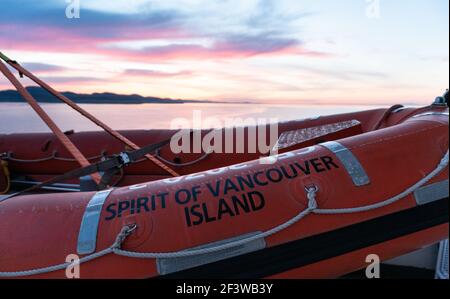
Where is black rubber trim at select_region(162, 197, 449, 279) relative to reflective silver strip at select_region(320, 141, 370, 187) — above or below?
below

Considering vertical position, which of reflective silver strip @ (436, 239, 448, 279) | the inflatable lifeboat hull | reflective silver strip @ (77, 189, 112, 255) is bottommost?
reflective silver strip @ (436, 239, 448, 279)

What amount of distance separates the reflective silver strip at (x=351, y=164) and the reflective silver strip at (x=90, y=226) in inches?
28.2

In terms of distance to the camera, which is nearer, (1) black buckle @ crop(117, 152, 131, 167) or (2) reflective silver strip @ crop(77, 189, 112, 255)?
(2) reflective silver strip @ crop(77, 189, 112, 255)

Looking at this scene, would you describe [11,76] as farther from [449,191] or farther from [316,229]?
[449,191]

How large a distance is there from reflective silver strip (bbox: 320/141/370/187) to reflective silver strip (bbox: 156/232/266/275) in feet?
1.08

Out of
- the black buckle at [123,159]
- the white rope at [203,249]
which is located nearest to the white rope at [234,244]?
the white rope at [203,249]

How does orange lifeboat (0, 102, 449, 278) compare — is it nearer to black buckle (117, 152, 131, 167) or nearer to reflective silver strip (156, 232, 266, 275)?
reflective silver strip (156, 232, 266, 275)

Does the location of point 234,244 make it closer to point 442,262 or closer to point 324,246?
point 324,246

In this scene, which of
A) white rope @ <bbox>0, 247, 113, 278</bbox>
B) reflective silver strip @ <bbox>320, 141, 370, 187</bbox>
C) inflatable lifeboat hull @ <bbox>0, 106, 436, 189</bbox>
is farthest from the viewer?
inflatable lifeboat hull @ <bbox>0, 106, 436, 189</bbox>

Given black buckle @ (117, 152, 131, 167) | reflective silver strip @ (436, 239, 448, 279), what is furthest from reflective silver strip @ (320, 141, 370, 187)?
black buckle @ (117, 152, 131, 167)

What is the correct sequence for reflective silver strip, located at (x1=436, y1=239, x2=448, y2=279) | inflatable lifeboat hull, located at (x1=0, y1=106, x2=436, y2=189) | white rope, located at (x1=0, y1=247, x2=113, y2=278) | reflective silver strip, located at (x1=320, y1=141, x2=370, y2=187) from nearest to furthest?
white rope, located at (x1=0, y1=247, x2=113, y2=278), reflective silver strip, located at (x1=320, y1=141, x2=370, y2=187), reflective silver strip, located at (x1=436, y1=239, x2=448, y2=279), inflatable lifeboat hull, located at (x1=0, y1=106, x2=436, y2=189)

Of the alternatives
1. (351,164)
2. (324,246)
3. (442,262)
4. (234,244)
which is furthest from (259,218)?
(442,262)

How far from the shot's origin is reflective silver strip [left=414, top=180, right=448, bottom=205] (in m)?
0.97

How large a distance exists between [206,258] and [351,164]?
51 cm
